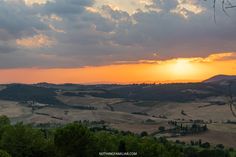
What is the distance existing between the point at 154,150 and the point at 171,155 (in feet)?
28.1

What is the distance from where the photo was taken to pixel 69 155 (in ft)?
319

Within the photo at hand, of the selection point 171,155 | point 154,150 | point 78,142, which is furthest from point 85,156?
point 171,155

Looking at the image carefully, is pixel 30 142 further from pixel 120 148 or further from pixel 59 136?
pixel 120 148

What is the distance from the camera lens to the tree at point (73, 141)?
98.5 meters

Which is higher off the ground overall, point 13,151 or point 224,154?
point 13,151

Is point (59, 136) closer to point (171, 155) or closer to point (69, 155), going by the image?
point (69, 155)

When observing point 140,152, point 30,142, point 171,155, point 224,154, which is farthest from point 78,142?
point 224,154

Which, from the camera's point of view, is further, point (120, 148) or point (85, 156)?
point (120, 148)

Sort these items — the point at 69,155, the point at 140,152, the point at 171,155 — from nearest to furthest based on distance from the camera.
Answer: the point at 69,155 < the point at 140,152 < the point at 171,155

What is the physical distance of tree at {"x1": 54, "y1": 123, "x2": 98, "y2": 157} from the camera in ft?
323

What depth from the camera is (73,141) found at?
10025 cm

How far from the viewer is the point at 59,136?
10025 centimetres

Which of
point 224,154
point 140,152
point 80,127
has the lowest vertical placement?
point 224,154

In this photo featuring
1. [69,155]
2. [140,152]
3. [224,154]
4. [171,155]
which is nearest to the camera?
[69,155]
